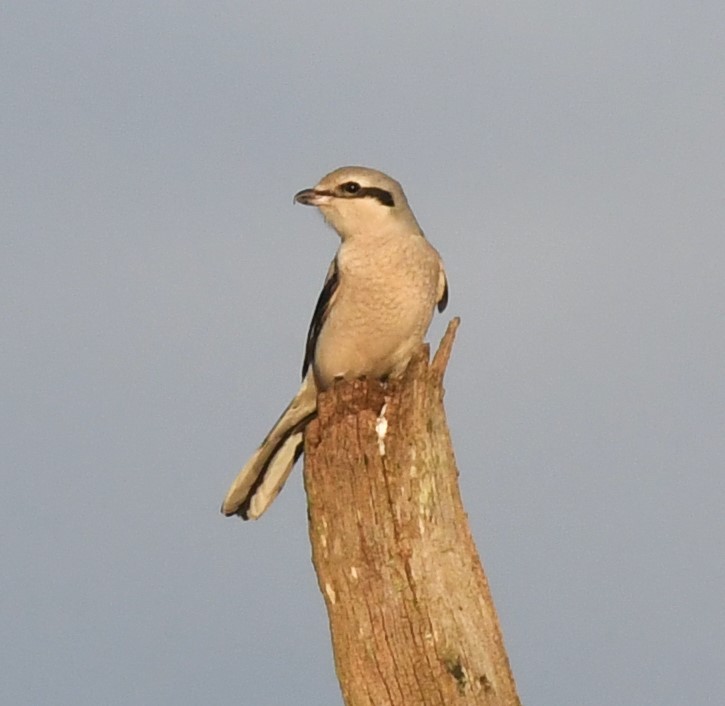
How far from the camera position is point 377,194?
873 cm

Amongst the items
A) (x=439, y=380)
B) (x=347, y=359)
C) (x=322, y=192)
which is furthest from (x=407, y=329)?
(x=439, y=380)

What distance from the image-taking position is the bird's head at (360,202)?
8680mm

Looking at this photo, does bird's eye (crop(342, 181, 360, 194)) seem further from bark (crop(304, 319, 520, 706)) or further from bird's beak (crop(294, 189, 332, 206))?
bark (crop(304, 319, 520, 706))

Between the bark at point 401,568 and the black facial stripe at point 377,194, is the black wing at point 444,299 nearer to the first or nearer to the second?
the black facial stripe at point 377,194

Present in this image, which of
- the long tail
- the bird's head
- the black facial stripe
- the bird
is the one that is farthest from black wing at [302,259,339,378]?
the long tail

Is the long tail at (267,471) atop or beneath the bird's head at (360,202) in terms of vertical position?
beneath

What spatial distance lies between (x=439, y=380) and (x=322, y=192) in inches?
120

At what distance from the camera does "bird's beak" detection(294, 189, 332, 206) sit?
888 cm

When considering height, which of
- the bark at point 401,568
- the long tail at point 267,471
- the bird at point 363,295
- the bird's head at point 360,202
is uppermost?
the bird's head at point 360,202

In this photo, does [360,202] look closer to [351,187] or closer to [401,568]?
[351,187]

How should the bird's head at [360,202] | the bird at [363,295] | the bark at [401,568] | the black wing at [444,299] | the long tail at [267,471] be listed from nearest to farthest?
the bark at [401,568] < the long tail at [267,471] < the bird at [363,295] < the bird's head at [360,202] < the black wing at [444,299]

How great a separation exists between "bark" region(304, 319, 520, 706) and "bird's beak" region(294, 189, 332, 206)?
3.20 metres

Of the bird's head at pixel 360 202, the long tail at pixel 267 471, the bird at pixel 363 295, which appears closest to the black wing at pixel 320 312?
the bird at pixel 363 295

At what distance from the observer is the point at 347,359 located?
859 cm
